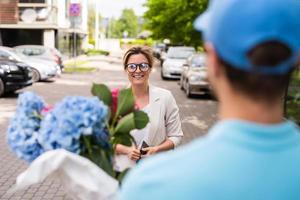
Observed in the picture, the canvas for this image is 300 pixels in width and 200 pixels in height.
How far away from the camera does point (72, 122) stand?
1667mm

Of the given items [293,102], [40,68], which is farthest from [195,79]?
[293,102]

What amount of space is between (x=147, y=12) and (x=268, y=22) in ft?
110

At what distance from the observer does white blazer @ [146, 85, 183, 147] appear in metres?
3.57

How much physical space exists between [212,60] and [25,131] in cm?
82

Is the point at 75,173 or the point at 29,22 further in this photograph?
the point at 29,22

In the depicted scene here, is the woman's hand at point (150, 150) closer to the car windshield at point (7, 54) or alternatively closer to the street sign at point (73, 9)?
the car windshield at point (7, 54)

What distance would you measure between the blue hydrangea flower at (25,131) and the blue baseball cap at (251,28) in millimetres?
852

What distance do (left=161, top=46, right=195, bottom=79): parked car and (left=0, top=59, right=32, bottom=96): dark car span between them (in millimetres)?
9465

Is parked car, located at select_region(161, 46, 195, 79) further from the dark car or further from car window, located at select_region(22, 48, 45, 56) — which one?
the dark car

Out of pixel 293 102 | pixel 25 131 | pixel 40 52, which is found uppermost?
pixel 25 131

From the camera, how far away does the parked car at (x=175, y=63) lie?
974 inches

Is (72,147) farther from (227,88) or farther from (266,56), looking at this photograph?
(266,56)

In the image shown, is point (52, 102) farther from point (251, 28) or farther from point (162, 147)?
point (251, 28)

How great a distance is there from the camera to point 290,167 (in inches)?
49.5
